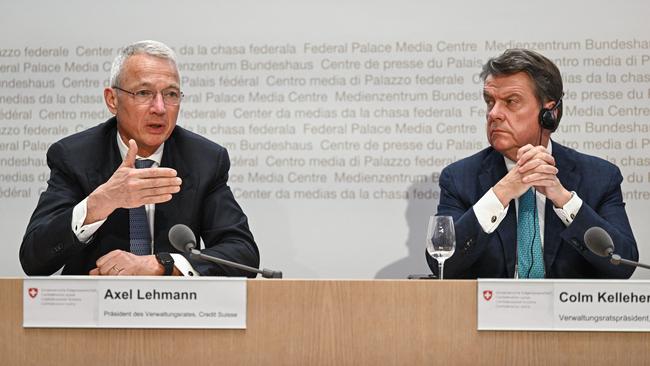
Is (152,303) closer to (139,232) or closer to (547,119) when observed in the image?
(139,232)

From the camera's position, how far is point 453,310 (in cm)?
218

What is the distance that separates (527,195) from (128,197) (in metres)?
1.51

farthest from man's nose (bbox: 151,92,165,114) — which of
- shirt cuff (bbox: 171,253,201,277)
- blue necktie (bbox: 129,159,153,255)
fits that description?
shirt cuff (bbox: 171,253,201,277)

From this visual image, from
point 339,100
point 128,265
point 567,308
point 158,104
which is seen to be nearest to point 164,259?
point 128,265

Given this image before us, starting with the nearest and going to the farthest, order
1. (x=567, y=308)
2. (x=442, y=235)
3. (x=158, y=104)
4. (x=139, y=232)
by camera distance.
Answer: (x=567, y=308) < (x=442, y=235) < (x=139, y=232) < (x=158, y=104)

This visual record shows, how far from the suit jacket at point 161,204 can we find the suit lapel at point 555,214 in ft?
3.60

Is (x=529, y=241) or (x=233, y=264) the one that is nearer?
(x=233, y=264)

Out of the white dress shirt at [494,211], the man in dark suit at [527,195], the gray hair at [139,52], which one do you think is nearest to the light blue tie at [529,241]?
the man in dark suit at [527,195]

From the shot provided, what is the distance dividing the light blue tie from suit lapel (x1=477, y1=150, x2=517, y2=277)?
3 cm

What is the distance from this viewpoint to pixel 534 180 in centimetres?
299

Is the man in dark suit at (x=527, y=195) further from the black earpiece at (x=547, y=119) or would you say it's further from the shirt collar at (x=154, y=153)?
the shirt collar at (x=154, y=153)

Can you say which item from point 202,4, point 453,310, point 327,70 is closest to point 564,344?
point 453,310

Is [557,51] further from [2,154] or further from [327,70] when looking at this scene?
[2,154]

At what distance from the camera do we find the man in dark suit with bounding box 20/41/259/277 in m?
2.85
